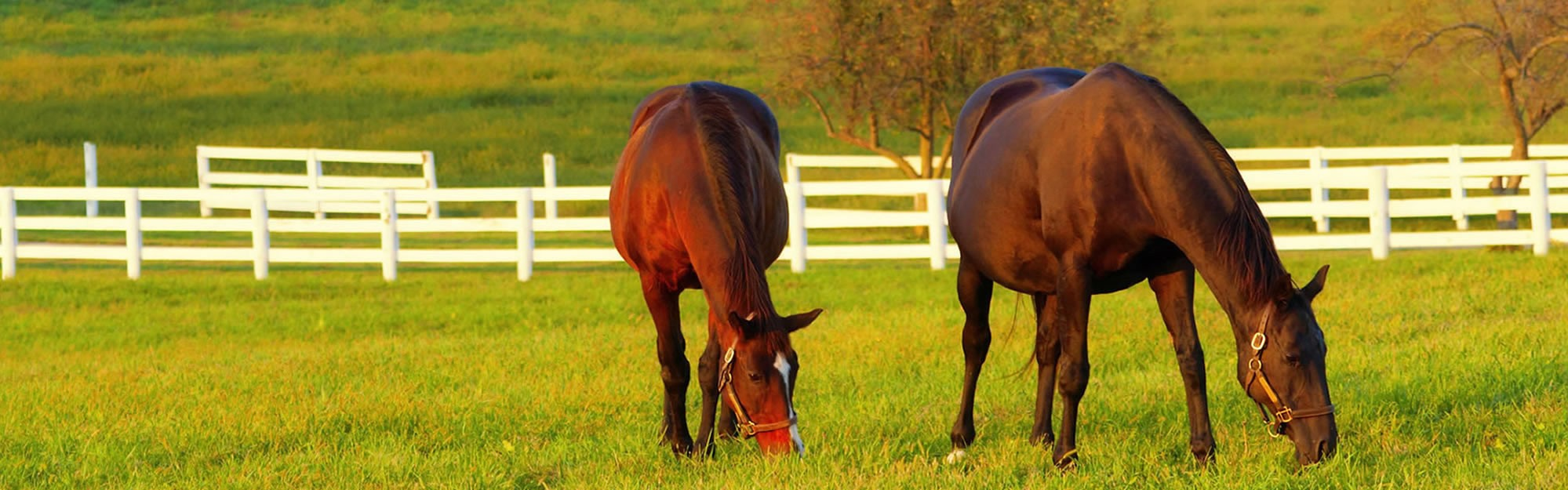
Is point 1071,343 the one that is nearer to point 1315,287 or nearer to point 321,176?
point 1315,287

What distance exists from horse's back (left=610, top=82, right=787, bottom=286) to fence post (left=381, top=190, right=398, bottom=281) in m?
9.41

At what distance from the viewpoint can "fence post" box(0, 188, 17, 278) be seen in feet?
54.4

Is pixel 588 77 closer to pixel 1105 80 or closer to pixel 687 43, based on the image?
pixel 687 43

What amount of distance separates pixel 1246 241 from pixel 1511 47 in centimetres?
1468

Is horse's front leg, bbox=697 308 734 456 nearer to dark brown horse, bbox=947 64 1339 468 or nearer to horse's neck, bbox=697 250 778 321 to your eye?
horse's neck, bbox=697 250 778 321

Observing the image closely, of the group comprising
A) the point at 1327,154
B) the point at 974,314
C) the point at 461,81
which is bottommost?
the point at 974,314

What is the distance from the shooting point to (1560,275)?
42.0 feet

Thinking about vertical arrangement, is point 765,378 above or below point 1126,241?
below

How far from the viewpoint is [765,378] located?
18.4 feet

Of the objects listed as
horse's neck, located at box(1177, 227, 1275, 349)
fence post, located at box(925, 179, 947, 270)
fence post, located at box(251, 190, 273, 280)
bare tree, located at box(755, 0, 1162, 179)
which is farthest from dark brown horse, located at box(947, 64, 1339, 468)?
bare tree, located at box(755, 0, 1162, 179)

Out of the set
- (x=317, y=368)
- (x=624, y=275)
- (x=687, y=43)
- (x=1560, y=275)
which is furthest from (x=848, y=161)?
(x=687, y=43)

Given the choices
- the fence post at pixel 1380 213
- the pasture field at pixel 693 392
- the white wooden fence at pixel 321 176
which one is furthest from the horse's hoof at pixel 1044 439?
the white wooden fence at pixel 321 176

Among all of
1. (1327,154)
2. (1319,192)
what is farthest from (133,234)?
(1327,154)

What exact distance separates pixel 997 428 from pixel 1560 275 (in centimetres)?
783
